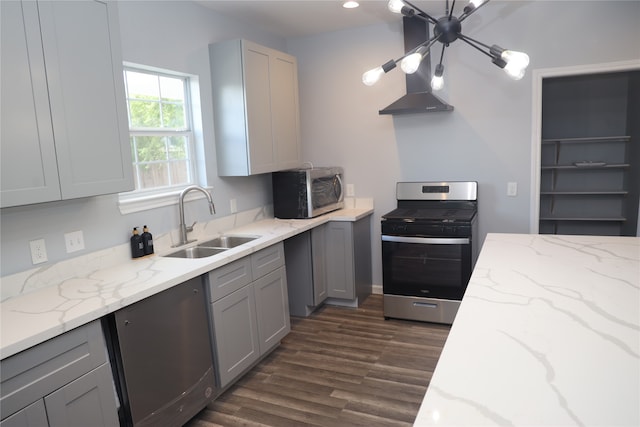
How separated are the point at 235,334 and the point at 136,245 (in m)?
0.79

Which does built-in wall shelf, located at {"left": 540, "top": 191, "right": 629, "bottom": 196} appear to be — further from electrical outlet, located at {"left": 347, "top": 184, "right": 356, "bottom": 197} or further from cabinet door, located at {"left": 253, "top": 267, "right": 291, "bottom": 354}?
cabinet door, located at {"left": 253, "top": 267, "right": 291, "bottom": 354}

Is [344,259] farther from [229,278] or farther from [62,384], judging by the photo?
[62,384]

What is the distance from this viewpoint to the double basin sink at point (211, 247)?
9.41 ft

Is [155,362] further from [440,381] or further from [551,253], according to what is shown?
[551,253]

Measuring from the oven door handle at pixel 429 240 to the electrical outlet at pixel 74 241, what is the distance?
2.20 metres

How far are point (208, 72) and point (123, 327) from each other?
205 centimetres

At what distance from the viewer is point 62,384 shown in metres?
1.64

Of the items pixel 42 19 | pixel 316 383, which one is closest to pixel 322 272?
pixel 316 383

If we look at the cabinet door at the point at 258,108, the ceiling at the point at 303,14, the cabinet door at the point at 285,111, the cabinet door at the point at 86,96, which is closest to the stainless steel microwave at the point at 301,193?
the cabinet door at the point at 285,111

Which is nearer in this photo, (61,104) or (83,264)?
(61,104)

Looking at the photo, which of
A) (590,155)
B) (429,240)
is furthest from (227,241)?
(590,155)

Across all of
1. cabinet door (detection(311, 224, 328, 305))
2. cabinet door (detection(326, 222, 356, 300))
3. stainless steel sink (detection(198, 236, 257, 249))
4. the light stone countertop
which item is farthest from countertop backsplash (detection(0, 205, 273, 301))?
cabinet door (detection(326, 222, 356, 300))

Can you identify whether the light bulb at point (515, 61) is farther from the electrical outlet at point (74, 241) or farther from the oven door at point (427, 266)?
the electrical outlet at point (74, 241)

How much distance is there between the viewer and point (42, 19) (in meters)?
1.84
